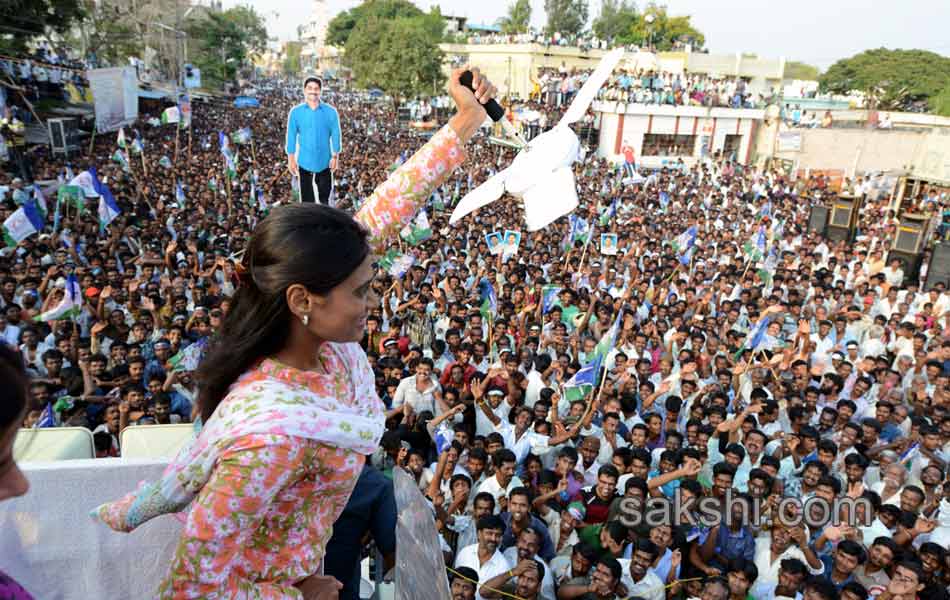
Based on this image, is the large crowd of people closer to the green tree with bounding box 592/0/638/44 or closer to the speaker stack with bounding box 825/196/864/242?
the speaker stack with bounding box 825/196/864/242

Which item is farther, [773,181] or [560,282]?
[773,181]

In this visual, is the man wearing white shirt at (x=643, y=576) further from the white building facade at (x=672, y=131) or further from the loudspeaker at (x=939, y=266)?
the white building facade at (x=672, y=131)

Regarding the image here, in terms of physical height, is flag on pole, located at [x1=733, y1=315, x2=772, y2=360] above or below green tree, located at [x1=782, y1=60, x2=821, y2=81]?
below

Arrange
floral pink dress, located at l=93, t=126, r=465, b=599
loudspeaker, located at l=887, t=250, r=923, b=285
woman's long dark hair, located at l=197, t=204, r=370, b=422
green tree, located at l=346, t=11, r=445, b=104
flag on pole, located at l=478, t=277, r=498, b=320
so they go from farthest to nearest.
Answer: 1. green tree, located at l=346, t=11, r=445, b=104
2. loudspeaker, located at l=887, t=250, r=923, b=285
3. flag on pole, located at l=478, t=277, r=498, b=320
4. woman's long dark hair, located at l=197, t=204, r=370, b=422
5. floral pink dress, located at l=93, t=126, r=465, b=599

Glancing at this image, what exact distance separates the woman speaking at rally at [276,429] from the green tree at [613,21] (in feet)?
180

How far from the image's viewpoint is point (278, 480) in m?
0.90

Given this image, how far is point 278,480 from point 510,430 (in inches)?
155

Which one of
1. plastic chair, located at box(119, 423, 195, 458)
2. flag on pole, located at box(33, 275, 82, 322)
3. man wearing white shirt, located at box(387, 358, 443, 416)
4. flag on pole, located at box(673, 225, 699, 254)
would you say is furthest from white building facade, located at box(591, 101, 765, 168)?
plastic chair, located at box(119, 423, 195, 458)

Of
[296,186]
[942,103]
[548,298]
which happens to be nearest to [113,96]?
[296,186]

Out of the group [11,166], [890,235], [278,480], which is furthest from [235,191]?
[278,480]

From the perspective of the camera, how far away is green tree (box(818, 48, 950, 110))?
38031mm

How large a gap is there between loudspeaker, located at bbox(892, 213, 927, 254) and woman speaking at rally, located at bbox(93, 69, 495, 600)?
11.4m

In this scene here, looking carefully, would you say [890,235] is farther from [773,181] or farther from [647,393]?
[773,181]

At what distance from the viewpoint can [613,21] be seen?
170ft
